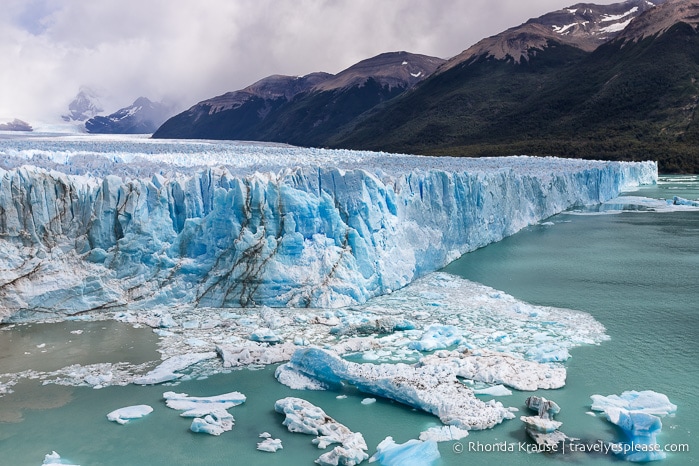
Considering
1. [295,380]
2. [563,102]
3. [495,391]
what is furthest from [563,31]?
[295,380]

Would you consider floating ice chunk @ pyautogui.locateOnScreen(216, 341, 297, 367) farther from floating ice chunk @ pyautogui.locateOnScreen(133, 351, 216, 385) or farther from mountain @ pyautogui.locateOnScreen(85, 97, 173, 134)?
mountain @ pyautogui.locateOnScreen(85, 97, 173, 134)

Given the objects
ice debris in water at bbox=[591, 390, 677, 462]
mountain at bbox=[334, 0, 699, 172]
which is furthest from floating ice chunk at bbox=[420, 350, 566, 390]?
mountain at bbox=[334, 0, 699, 172]

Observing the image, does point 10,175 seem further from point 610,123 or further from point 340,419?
point 610,123

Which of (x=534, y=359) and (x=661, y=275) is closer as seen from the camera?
(x=534, y=359)

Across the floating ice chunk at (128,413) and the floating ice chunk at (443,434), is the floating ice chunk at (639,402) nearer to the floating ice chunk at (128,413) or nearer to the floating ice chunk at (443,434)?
the floating ice chunk at (443,434)

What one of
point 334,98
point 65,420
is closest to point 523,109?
point 334,98
